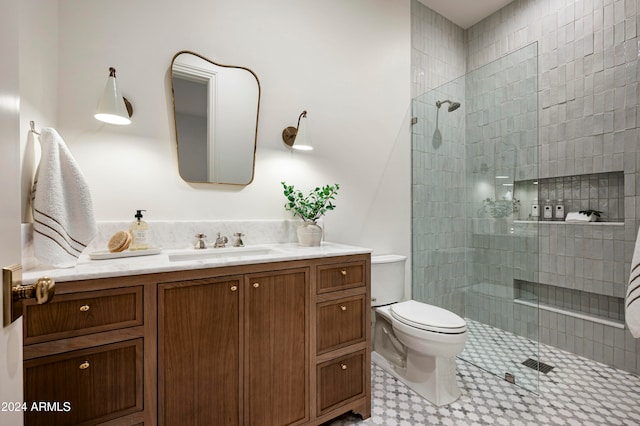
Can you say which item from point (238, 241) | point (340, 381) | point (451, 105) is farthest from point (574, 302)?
point (238, 241)

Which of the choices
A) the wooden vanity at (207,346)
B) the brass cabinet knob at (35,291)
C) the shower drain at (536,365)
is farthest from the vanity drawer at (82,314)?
the shower drain at (536,365)

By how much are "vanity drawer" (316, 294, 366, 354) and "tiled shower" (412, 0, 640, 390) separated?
3.70 feet

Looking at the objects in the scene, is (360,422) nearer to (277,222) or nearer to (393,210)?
(277,222)

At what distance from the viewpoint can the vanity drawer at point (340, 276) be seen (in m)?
1.46

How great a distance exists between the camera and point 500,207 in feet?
7.24

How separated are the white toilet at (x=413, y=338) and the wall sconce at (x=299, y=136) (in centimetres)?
96

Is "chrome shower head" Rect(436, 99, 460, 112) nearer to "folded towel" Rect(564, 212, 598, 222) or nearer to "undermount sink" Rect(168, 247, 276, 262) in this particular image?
"folded towel" Rect(564, 212, 598, 222)

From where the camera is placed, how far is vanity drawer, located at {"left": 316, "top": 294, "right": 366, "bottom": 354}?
1.45 meters

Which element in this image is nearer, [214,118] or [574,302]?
[214,118]

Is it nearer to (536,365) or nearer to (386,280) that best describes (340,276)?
(386,280)

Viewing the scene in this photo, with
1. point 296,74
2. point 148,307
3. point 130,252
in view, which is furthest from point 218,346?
point 296,74

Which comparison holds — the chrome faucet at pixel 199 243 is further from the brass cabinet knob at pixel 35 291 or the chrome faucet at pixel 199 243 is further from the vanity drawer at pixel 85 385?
the brass cabinet knob at pixel 35 291

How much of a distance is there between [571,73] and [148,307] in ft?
10.7

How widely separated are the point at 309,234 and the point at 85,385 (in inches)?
44.9
